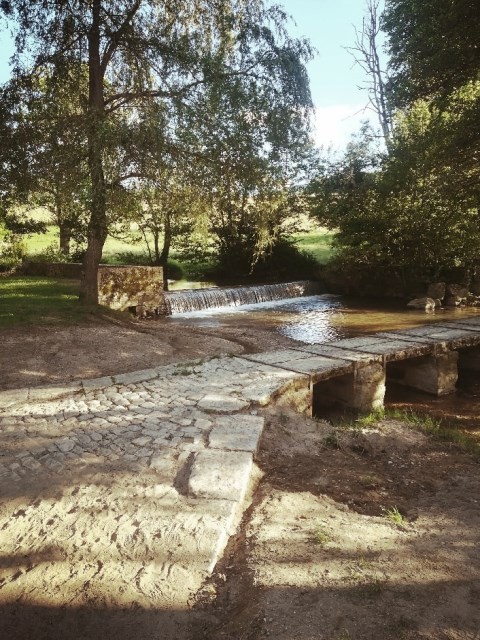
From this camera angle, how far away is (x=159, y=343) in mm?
8055

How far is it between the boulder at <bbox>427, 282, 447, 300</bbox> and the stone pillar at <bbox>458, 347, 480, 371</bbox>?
7369 mm

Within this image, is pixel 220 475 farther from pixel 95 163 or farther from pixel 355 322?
pixel 355 322

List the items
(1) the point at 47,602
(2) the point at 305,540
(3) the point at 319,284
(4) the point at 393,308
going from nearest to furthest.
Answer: (1) the point at 47,602, (2) the point at 305,540, (4) the point at 393,308, (3) the point at 319,284

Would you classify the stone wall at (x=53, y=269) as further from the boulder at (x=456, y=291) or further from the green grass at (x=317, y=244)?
the boulder at (x=456, y=291)

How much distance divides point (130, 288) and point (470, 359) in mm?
8627

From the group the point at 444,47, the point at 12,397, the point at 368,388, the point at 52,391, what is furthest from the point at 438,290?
the point at 12,397

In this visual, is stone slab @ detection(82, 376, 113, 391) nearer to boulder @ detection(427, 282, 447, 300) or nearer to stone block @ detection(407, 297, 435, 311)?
stone block @ detection(407, 297, 435, 311)

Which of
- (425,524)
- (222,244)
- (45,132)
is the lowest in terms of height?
(425,524)

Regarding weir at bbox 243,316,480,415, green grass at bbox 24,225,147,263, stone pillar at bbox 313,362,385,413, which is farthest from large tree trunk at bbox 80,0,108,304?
green grass at bbox 24,225,147,263

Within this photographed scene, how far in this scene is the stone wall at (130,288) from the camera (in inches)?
473

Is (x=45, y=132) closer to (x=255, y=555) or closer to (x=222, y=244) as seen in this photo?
(x=255, y=555)

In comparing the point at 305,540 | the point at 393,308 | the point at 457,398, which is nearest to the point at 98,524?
the point at 305,540

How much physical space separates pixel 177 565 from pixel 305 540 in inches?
29.5

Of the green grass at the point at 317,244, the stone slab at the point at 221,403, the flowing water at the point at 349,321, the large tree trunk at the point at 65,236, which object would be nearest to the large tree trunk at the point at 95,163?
the flowing water at the point at 349,321
